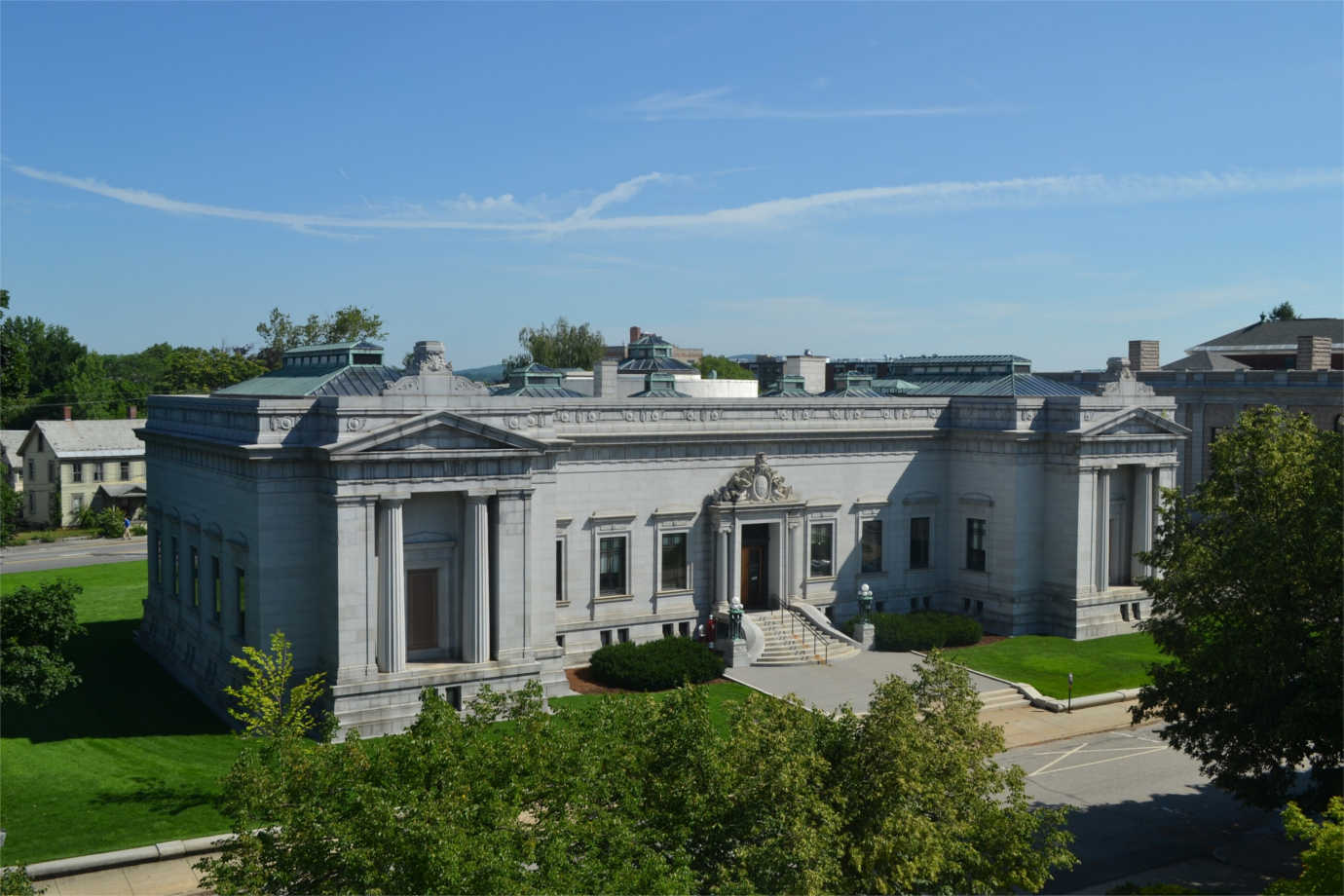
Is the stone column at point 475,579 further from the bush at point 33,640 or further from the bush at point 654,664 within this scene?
the bush at point 33,640

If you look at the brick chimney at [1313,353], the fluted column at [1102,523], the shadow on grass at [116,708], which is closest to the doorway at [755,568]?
the fluted column at [1102,523]

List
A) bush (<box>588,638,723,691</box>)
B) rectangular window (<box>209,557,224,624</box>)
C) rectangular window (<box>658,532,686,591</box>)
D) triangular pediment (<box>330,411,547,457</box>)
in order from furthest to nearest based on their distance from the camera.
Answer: rectangular window (<box>658,532,686,591</box>)
bush (<box>588,638,723,691</box>)
rectangular window (<box>209,557,224,624</box>)
triangular pediment (<box>330,411,547,457</box>)

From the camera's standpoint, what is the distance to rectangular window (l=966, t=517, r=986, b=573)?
55.7 meters

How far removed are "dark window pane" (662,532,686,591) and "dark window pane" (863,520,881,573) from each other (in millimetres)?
9534

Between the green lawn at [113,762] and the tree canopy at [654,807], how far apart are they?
6181 mm

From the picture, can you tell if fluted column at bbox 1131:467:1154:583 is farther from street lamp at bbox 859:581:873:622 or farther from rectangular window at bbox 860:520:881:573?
street lamp at bbox 859:581:873:622

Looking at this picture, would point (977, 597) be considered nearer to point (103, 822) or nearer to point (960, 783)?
point (960, 783)

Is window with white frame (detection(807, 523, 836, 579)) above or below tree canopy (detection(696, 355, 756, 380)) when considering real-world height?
below

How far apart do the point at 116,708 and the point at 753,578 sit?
2595 centimetres

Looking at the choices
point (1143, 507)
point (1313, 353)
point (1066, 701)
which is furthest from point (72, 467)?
point (1313, 353)

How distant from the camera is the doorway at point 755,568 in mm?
52688

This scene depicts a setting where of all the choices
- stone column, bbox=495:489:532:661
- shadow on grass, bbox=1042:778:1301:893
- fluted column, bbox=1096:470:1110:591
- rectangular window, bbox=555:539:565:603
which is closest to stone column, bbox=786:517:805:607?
rectangular window, bbox=555:539:565:603

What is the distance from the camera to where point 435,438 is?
39.8 metres

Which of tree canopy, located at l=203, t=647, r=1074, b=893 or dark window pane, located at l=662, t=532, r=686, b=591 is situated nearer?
tree canopy, located at l=203, t=647, r=1074, b=893
